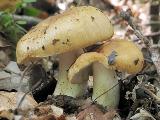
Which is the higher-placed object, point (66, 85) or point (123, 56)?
point (123, 56)

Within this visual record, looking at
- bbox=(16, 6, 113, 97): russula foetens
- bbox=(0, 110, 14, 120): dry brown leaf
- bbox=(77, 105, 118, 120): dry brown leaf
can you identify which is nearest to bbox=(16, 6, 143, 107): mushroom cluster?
bbox=(16, 6, 113, 97): russula foetens

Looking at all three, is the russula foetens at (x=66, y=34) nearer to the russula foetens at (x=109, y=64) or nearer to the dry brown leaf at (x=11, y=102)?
the russula foetens at (x=109, y=64)

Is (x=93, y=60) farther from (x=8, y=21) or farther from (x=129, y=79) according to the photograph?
(x=8, y=21)

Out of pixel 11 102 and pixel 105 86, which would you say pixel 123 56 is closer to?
pixel 105 86

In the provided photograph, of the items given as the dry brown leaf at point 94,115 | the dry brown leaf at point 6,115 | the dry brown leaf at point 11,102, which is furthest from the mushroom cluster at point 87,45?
the dry brown leaf at point 6,115

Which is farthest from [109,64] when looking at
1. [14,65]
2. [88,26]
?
[14,65]

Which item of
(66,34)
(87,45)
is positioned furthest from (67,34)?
(87,45)

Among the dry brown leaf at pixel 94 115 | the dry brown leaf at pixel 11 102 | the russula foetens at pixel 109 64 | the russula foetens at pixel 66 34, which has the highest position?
the russula foetens at pixel 66 34
